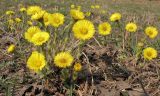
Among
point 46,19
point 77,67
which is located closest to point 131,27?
point 46,19

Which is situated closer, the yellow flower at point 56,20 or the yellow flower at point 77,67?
the yellow flower at point 77,67

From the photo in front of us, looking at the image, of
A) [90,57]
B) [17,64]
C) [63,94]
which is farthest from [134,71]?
[17,64]

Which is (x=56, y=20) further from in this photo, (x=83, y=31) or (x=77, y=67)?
(x=77, y=67)

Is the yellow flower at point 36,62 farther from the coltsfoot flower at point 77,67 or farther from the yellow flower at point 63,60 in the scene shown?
the coltsfoot flower at point 77,67

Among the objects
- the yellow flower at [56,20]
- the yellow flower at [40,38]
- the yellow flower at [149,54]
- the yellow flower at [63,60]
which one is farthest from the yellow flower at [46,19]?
the yellow flower at [149,54]

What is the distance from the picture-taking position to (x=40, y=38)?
8.36 feet

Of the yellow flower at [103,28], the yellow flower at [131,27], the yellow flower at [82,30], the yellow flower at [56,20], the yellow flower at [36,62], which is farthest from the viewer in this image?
the yellow flower at [131,27]

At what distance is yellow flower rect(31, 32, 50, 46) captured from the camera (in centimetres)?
253

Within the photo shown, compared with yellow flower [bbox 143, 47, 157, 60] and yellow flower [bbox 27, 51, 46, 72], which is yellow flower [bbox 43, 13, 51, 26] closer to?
yellow flower [bbox 27, 51, 46, 72]

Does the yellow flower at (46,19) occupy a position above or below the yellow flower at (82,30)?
above

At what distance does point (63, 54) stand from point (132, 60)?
1.19 metres

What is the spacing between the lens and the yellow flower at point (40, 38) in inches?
99.4

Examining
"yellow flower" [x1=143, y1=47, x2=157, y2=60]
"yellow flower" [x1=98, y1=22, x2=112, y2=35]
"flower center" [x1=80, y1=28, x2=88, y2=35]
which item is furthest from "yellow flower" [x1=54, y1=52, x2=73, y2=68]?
"yellow flower" [x1=143, y1=47, x2=157, y2=60]

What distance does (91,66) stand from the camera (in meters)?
3.16
